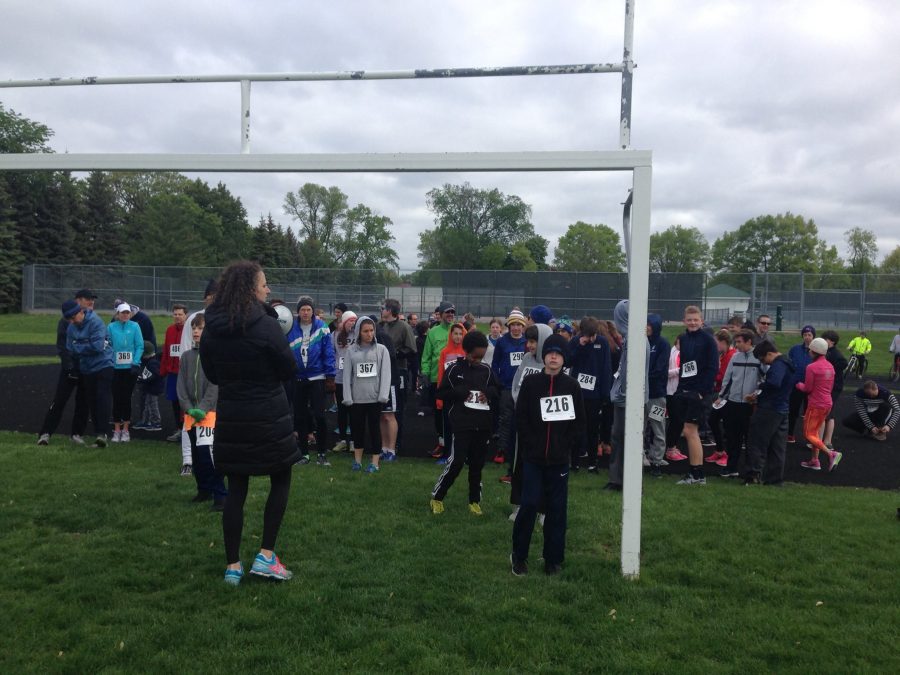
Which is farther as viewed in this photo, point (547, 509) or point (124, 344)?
point (124, 344)

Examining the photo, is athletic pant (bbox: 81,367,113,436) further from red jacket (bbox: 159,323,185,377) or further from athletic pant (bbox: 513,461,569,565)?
athletic pant (bbox: 513,461,569,565)

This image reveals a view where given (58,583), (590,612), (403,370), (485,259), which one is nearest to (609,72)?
(590,612)

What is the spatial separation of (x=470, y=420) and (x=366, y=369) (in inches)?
76.8

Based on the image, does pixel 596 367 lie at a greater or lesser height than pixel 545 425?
greater

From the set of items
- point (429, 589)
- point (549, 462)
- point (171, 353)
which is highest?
point (171, 353)

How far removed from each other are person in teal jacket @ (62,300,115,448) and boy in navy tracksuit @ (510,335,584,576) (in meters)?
6.55

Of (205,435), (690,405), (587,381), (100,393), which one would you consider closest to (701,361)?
(690,405)

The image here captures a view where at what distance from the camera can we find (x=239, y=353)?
4.53 m

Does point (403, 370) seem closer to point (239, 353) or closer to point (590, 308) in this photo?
point (239, 353)

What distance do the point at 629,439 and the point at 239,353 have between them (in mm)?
2806

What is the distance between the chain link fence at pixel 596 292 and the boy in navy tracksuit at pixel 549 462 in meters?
24.1

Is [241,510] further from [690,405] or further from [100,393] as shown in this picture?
[690,405]

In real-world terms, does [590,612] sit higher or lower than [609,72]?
lower

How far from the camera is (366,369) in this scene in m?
8.41
